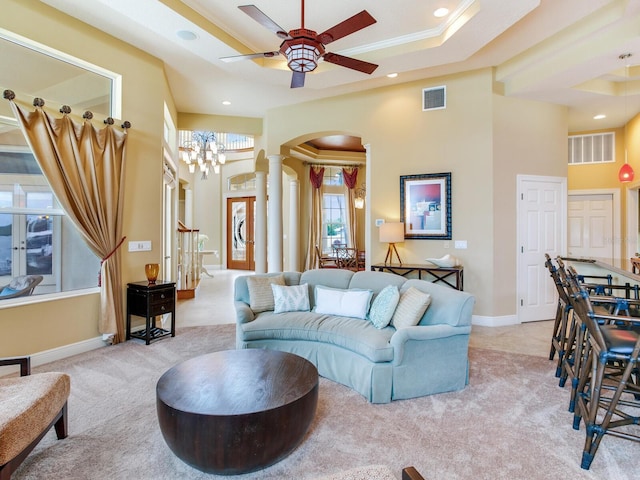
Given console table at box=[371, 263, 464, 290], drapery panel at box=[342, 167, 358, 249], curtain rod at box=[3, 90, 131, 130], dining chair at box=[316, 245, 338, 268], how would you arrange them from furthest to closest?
drapery panel at box=[342, 167, 358, 249] → dining chair at box=[316, 245, 338, 268] → console table at box=[371, 263, 464, 290] → curtain rod at box=[3, 90, 131, 130]

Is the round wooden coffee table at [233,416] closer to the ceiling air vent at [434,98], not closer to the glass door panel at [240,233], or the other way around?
the ceiling air vent at [434,98]

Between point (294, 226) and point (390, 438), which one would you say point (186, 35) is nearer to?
point (390, 438)

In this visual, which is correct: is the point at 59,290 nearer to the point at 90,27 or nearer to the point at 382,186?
the point at 90,27

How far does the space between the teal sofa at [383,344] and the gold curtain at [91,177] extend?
169 cm

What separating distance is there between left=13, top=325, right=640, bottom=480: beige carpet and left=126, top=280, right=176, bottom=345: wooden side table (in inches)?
36.9

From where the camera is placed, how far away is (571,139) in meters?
6.93

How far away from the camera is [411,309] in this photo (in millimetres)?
3109

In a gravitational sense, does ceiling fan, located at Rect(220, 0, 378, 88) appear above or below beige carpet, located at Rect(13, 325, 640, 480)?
above

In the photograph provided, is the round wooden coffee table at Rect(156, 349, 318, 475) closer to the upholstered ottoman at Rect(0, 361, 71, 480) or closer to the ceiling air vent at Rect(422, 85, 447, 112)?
the upholstered ottoman at Rect(0, 361, 71, 480)

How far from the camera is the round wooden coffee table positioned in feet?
5.99

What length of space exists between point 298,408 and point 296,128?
17.4ft

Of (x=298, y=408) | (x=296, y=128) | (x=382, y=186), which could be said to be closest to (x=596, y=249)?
(x=382, y=186)

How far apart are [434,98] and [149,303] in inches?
194

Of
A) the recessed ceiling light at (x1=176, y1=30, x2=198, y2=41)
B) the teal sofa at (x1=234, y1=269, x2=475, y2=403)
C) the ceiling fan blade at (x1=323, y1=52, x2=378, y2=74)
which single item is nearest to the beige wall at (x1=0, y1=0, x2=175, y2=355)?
the recessed ceiling light at (x1=176, y1=30, x2=198, y2=41)
